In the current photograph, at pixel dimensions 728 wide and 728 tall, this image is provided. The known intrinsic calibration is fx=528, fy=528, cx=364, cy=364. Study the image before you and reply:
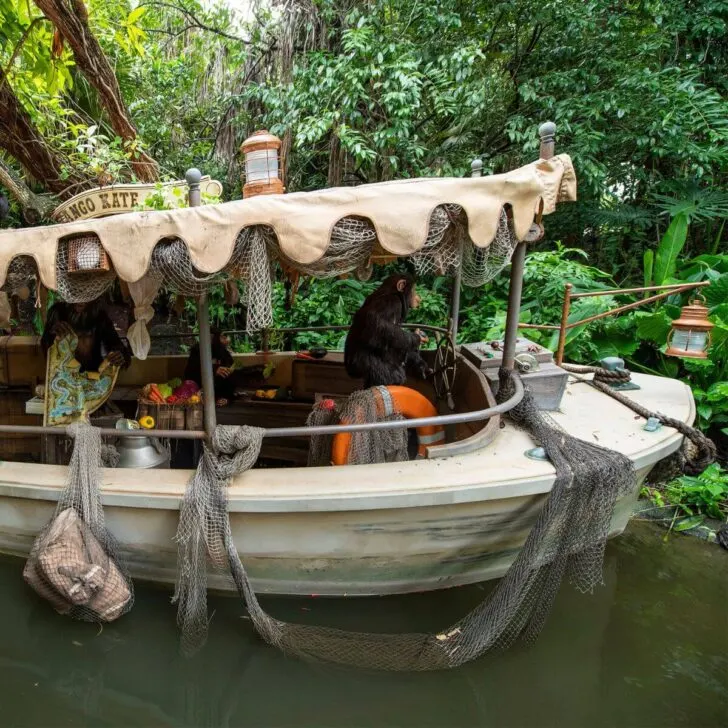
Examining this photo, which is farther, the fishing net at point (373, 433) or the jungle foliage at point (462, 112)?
the jungle foliage at point (462, 112)

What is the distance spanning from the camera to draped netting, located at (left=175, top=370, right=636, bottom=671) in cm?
266

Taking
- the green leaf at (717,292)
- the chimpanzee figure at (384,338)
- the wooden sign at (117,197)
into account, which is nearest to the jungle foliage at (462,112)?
the green leaf at (717,292)

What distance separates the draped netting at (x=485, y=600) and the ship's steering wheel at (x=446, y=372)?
1073 mm

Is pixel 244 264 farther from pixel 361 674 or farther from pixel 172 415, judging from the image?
pixel 361 674

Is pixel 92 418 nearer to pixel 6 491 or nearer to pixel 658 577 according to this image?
pixel 6 491

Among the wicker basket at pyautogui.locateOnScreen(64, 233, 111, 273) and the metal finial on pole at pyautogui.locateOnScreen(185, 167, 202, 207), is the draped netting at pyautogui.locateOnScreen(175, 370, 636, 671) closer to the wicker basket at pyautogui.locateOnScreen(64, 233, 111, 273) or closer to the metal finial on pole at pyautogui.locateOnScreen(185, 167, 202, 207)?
the wicker basket at pyautogui.locateOnScreen(64, 233, 111, 273)

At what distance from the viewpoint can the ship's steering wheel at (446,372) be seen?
391cm

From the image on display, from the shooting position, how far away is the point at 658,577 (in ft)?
12.1

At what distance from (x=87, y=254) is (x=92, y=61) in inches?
147

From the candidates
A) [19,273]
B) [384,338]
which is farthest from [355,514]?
[19,273]

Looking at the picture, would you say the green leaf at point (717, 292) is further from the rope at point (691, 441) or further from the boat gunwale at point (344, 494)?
the boat gunwale at point (344, 494)

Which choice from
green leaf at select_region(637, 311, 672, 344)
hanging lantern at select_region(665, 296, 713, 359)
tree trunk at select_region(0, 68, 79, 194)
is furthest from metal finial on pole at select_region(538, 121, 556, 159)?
tree trunk at select_region(0, 68, 79, 194)

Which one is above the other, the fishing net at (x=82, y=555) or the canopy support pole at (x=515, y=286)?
the canopy support pole at (x=515, y=286)

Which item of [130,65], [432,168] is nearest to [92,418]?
[432,168]
